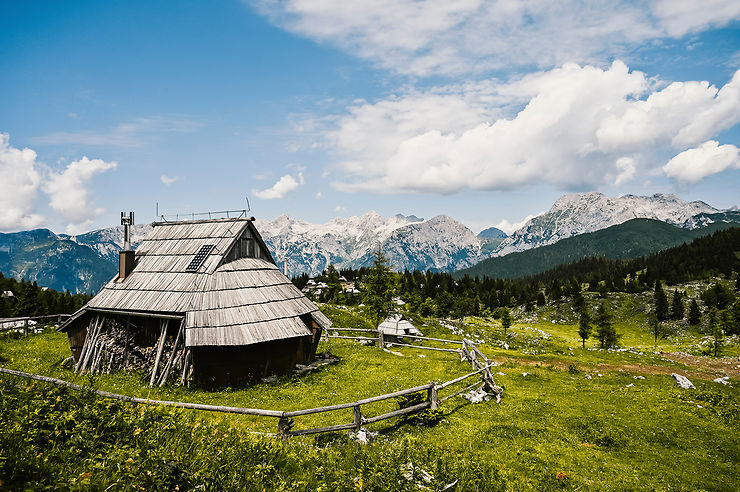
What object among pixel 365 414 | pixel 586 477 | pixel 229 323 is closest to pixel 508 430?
pixel 586 477

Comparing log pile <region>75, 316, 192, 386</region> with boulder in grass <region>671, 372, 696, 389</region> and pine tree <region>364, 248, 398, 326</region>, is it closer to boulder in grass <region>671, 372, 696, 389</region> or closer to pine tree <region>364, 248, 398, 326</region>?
pine tree <region>364, 248, 398, 326</region>

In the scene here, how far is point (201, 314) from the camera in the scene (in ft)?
63.1

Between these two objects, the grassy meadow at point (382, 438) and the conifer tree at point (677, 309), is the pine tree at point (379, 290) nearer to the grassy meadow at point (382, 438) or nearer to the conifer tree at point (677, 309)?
the grassy meadow at point (382, 438)

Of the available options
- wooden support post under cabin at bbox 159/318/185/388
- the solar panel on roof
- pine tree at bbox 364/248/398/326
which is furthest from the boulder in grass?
the solar panel on roof

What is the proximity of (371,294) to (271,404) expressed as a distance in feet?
75.1

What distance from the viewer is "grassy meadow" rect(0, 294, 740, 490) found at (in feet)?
23.1

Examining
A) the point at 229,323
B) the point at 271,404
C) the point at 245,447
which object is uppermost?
the point at 229,323

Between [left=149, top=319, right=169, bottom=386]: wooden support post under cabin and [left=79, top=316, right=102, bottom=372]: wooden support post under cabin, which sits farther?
[left=79, top=316, right=102, bottom=372]: wooden support post under cabin

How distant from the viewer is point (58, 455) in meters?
7.07

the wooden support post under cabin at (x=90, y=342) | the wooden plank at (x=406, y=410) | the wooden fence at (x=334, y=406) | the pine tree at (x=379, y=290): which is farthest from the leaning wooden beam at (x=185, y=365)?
the pine tree at (x=379, y=290)

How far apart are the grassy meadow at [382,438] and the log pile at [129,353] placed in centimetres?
90

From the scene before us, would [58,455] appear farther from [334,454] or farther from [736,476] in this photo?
[736,476]

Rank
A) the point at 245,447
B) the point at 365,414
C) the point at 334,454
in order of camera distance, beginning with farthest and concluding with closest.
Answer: the point at 365,414
the point at 334,454
the point at 245,447

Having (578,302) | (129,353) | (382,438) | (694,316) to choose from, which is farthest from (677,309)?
(129,353)
